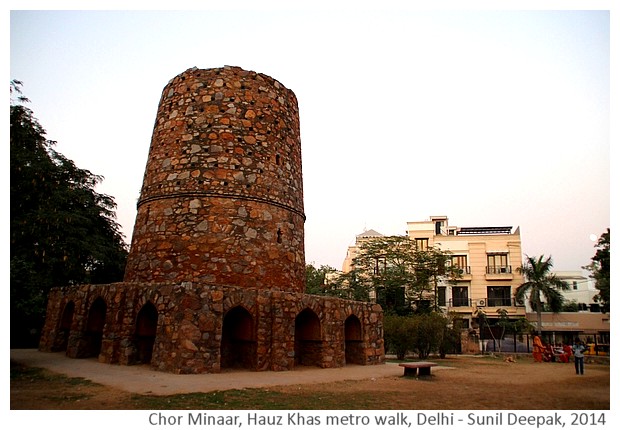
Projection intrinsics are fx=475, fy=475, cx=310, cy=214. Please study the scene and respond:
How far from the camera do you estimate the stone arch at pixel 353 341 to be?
14.3 metres

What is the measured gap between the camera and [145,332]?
12234 mm

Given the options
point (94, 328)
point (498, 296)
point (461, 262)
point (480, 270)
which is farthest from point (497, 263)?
point (94, 328)

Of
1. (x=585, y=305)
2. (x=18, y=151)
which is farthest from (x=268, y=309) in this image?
(x=585, y=305)

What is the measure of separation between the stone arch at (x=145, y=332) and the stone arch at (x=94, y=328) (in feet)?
5.98

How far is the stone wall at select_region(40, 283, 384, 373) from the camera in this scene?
422 inches

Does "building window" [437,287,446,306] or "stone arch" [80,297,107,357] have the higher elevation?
"building window" [437,287,446,306]

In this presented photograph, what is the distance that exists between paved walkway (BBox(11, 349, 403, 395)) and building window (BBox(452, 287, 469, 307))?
81.0 feet

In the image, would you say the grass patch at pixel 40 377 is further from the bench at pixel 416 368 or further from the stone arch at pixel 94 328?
the bench at pixel 416 368

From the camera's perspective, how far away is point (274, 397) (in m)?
8.27

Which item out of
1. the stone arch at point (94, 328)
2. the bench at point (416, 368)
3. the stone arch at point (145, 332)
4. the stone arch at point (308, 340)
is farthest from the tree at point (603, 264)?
the stone arch at point (94, 328)

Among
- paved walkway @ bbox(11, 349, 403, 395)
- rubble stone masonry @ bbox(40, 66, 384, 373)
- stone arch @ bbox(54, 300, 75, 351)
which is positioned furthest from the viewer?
stone arch @ bbox(54, 300, 75, 351)

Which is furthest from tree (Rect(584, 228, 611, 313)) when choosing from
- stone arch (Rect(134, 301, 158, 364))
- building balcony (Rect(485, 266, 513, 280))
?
building balcony (Rect(485, 266, 513, 280))

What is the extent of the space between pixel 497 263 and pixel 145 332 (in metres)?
30.7

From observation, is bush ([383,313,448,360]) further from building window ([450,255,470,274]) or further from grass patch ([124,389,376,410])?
building window ([450,255,470,274])
